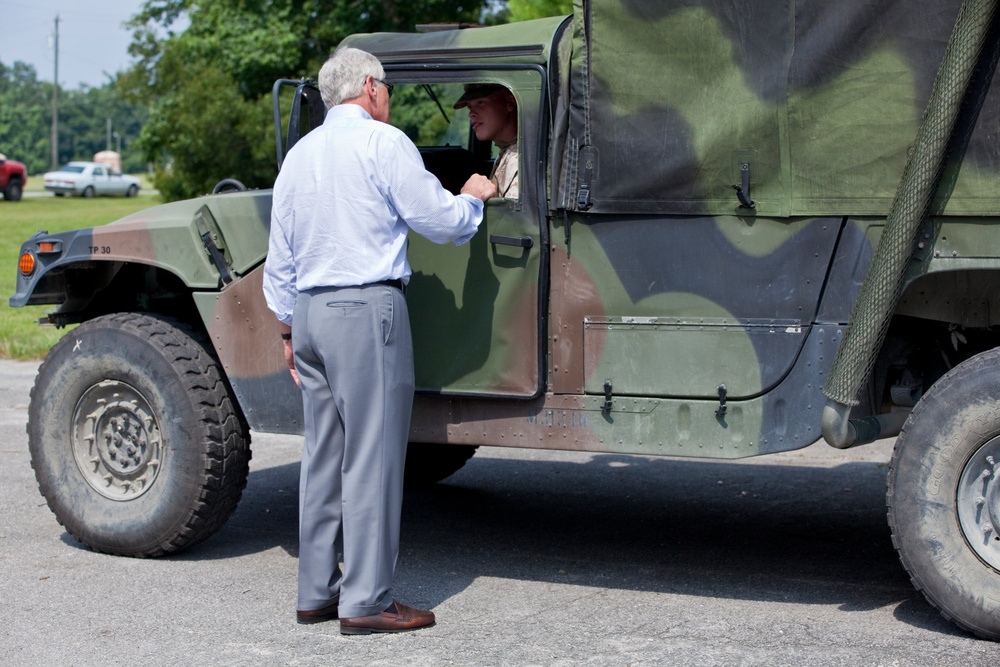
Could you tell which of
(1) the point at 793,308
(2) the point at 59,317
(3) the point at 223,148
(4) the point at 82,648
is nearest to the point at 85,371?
(2) the point at 59,317

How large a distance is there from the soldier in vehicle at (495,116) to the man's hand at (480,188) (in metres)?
0.26

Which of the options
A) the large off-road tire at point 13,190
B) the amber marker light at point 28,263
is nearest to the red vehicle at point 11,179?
the large off-road tire at point 13,190

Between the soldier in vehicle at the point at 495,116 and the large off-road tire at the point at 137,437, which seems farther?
the large off-road tire at the point at 137,437

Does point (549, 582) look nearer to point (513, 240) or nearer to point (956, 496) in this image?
point (513, 240)

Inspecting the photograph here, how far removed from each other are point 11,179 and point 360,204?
42.0m

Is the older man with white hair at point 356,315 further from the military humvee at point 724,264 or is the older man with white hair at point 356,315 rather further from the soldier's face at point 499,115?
the soldier's face at point 499,115

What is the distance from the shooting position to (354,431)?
14.3 ft

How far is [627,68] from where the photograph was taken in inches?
177

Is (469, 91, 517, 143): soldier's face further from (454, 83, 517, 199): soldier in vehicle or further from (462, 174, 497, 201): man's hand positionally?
(462, 174, 497, 201): man's hand

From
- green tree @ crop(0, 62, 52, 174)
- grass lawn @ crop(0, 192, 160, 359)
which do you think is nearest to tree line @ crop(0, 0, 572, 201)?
grass lawn @ crop(0, 192, 160, 359)

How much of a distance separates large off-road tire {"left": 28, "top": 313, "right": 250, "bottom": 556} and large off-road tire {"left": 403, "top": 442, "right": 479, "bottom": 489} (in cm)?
141

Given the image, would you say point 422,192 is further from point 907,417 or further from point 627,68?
point 907,417

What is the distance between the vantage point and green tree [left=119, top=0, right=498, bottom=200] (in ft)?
96.8

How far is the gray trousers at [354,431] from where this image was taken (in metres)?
4.32
